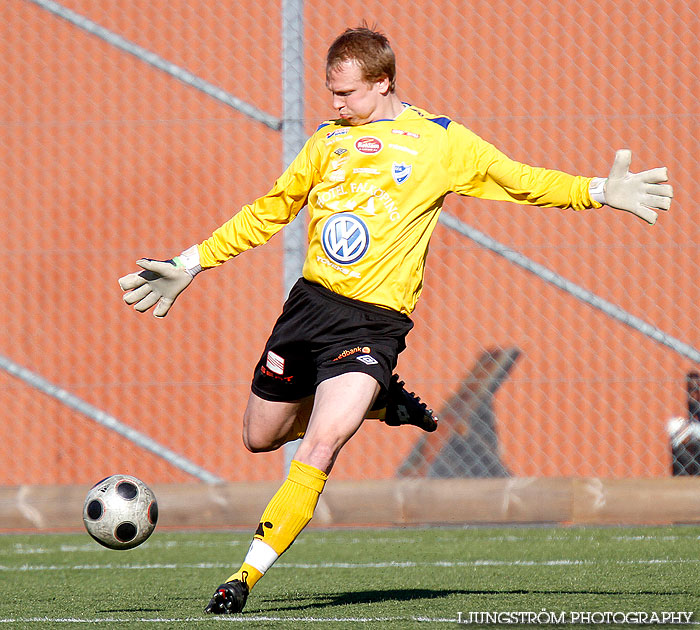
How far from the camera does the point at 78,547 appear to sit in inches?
265

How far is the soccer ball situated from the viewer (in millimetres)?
4312

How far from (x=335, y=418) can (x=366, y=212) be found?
0.76 metres

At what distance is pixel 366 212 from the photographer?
4.23 metres

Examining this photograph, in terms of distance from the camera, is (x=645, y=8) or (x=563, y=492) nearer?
(x=563, y=492)

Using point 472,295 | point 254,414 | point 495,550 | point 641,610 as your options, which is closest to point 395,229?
point 254,414

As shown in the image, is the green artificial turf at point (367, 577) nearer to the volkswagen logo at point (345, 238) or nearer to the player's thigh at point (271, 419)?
the player's thigh at point (271, 419)

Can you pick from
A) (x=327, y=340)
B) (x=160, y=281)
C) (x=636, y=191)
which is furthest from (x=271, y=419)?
(x=636, y=191)

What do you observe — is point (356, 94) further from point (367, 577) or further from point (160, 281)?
point (367, 577)

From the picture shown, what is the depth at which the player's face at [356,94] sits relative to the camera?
421cm

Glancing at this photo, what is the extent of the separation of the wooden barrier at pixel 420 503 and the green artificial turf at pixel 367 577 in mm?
105

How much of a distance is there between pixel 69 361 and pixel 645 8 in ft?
15.4

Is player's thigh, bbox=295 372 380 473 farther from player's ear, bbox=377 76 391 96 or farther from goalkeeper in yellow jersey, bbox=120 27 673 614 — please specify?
player's ear, bbox=377 76 391 96

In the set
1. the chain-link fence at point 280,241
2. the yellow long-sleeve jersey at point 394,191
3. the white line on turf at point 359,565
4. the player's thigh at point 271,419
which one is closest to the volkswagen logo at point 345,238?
the yellow long-sleeve jersey at point 394,191

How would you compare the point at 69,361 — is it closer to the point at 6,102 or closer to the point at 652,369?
the point at 6,102
